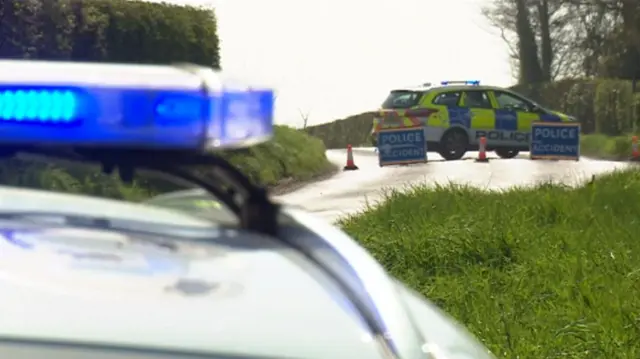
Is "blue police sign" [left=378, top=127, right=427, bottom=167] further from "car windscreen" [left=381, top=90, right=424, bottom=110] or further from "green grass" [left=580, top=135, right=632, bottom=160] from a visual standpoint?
"green grass" [left=580, top=135, right=632, bottom=160]

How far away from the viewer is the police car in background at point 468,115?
61.9 feet

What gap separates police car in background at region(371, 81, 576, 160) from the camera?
18875mm

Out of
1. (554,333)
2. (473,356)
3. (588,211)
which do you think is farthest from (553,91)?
(473,356)

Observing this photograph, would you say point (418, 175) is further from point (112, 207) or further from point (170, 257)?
point (170, 257)

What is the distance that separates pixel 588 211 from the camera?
773 centimetres

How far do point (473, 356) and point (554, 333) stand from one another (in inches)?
134

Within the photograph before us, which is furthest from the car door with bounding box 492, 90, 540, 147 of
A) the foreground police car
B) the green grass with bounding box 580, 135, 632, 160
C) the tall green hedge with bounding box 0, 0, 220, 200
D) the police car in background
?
the foreground police car

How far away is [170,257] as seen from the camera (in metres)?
1.20

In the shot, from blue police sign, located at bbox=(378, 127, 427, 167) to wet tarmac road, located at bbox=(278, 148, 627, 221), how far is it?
13 centimetres

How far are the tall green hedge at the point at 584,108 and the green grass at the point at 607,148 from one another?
409 centimetres

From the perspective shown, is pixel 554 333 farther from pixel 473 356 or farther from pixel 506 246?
pixel 473 356

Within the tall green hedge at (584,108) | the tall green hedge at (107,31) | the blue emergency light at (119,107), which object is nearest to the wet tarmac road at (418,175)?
the tall green hedge at (107,31)

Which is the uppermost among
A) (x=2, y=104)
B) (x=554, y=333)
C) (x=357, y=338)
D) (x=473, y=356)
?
(x=2, y=104)

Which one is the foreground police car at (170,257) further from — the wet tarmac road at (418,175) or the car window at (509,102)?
the car window at (509,102)
